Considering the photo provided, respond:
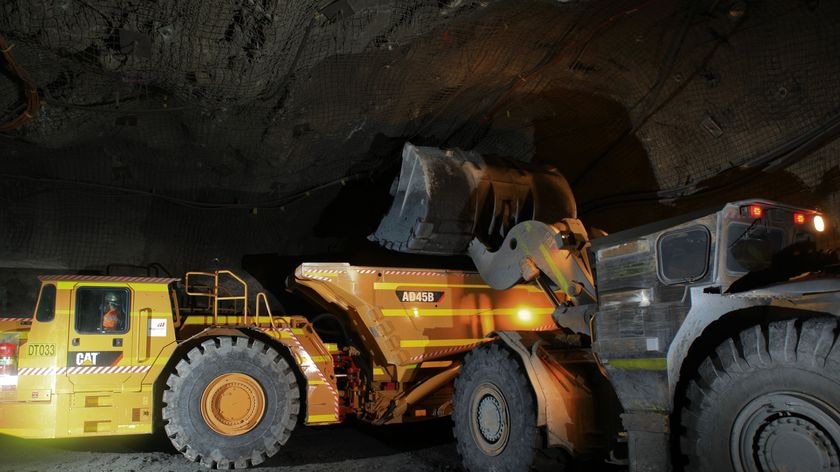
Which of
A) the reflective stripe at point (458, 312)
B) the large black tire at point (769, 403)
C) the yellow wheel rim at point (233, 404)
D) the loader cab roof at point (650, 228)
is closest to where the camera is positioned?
the large black tire at point (769, 403)

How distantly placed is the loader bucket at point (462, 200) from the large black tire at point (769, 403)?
10.8 feet

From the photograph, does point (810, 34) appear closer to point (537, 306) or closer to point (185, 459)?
point (537, 306)

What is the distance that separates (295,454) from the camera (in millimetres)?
6961

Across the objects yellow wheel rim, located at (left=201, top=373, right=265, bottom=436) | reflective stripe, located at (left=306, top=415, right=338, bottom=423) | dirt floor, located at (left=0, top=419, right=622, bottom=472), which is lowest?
dirt floor, located at (left=0, top=419, right=622, bottom=472)

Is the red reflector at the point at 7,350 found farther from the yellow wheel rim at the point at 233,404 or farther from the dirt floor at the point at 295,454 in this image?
the yellow wheel rim at the point at 233,404

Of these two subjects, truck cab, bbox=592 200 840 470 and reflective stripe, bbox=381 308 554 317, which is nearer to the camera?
truck cab, bbox=592 200 840 470

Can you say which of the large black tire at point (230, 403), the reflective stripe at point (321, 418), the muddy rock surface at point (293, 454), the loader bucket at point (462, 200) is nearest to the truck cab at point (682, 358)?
the loader bucket at point (462, 200)

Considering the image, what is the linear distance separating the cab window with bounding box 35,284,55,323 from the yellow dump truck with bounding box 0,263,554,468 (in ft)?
0.04

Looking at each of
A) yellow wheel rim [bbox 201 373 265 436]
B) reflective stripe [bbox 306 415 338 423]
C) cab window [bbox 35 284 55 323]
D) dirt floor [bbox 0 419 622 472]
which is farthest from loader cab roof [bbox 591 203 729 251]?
cab window [bbox 35 284 55 323]

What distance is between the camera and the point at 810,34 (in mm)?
7043

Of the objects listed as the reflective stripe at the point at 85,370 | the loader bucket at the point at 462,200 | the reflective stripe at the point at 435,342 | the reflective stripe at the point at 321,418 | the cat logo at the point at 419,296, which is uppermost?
the loader bucket at the point at 462,200

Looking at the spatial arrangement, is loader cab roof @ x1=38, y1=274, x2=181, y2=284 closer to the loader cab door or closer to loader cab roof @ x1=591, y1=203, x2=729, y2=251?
the loader cab door

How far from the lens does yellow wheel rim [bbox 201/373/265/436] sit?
252 inches

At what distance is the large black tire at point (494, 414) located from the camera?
16.4 ft
